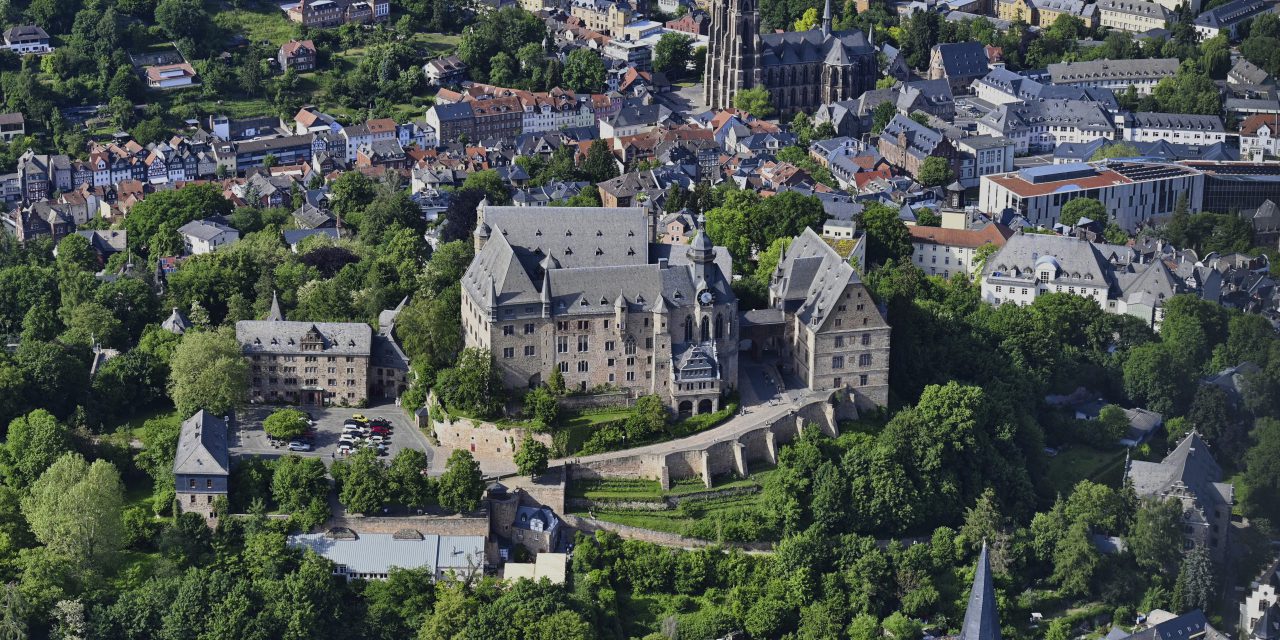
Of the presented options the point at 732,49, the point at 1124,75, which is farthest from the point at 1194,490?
the point at 1124,75

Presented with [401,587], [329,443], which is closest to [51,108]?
[329,443]

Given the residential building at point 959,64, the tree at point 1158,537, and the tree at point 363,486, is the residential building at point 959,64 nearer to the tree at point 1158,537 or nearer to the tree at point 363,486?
the tree at point 1158,537

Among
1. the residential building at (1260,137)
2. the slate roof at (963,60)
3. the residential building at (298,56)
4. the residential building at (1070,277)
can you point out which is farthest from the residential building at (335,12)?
the residential building at (1070,277)

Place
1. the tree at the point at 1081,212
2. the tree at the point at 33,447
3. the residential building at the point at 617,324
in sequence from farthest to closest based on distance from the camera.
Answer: the tree at the point at 1081,212 → the residential building at the point at 617,324 → the tree at the point at 33,447

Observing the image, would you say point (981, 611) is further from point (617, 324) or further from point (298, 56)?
point (298, 56)

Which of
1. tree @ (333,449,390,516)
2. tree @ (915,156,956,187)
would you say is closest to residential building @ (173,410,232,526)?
tree @ (333,449,390,516)

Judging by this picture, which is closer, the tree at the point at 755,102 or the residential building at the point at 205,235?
the residential building at the point at 205,235

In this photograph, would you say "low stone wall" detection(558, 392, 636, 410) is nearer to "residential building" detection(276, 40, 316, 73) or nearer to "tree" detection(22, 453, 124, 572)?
"tree" detection(22, 453, 124, 572)
